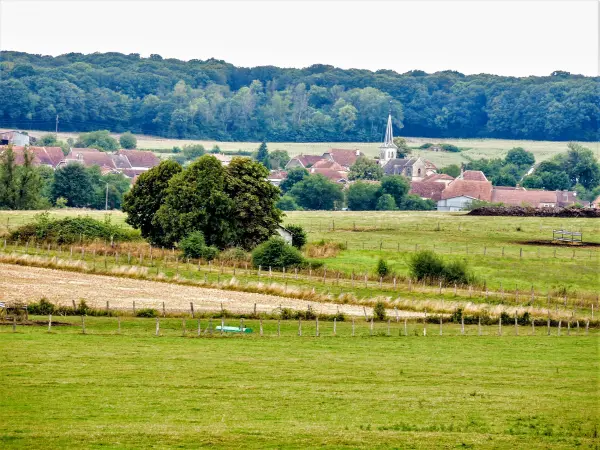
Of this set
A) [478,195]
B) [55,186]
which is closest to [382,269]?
[55,186]

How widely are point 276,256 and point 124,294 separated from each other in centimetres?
1670

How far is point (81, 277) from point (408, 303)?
55.8ft

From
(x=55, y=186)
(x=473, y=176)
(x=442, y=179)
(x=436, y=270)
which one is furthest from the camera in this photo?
(x=442, y=179)

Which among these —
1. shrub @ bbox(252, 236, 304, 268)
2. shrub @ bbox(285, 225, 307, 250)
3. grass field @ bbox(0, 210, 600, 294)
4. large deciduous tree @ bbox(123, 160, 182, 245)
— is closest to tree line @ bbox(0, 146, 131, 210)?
grass field @ bbox(0, 210, 600, 294)

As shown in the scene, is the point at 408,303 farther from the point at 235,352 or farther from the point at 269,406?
the point at 269,406

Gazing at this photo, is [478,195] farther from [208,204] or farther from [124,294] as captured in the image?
[124,294]

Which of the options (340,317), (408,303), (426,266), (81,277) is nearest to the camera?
(340,317)

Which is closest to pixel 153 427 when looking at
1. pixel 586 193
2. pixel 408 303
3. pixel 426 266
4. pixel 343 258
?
pixel 408 303

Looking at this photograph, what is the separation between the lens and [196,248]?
80312 mm

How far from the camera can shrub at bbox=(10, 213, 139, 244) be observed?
84000 mm

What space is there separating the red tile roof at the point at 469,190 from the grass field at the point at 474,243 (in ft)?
146

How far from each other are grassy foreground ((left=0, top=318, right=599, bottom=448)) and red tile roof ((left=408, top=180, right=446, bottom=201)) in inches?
5056

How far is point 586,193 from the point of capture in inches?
7751

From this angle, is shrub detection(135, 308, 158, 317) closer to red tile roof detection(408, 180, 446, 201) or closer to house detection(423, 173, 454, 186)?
red tile roof detection(408, 180, 446, 201)
